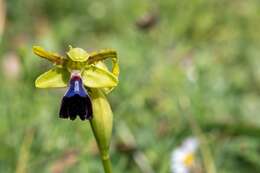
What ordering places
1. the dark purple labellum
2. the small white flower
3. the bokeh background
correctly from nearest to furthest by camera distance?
the dark purple labellum < the bokeh background < the small white flower

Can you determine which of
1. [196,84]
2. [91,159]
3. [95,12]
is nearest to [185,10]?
[95,12]

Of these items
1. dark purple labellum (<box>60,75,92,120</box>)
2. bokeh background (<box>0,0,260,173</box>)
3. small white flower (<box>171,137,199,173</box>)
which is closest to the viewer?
dark purple labellum (<box>60,75,92,120</box>)

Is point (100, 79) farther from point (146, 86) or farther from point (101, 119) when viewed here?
point (146, 86)

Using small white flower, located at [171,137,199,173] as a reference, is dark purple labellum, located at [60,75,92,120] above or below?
above

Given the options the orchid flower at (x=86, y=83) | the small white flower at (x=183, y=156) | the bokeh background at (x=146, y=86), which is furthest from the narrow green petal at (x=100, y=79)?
the small white flower at (x=183, y=156)

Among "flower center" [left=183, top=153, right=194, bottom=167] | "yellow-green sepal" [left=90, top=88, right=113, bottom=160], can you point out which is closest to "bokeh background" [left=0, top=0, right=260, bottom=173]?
"flower center" [left=183, top=153, right=194, bottom=167]

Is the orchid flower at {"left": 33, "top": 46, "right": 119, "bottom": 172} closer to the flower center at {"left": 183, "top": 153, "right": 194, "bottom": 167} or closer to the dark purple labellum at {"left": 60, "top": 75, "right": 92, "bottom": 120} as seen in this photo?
the dark purple labellum at {"left": 60, "top": 75, "right": 92, "bottom": 120}

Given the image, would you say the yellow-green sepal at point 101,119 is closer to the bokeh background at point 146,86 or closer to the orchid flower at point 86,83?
the orchid flower at point 86,83

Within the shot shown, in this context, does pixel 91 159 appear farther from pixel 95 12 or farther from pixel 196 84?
pixel 95 12

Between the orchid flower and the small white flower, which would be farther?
the small white flower

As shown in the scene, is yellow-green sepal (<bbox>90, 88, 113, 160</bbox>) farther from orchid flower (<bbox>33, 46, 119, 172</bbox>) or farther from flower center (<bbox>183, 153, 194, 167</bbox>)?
flower center (<bbox>183, 153, 194, 167</bbox>)
